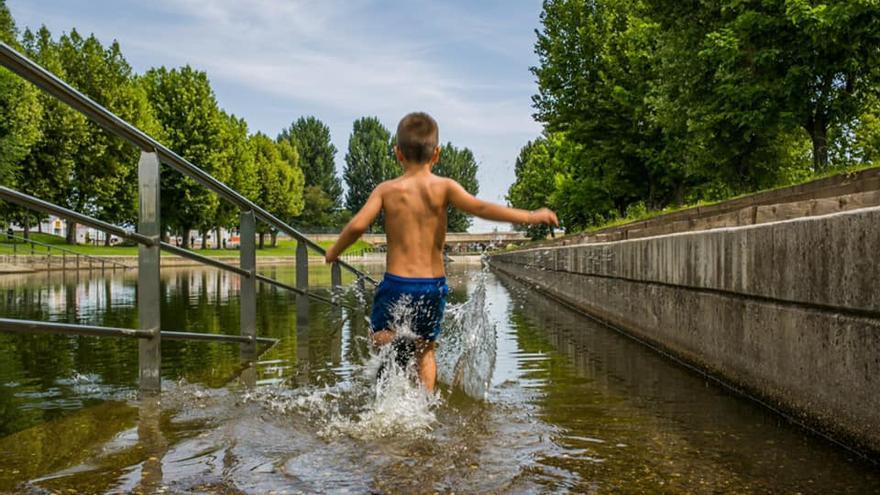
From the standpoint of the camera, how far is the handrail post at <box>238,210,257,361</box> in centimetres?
723

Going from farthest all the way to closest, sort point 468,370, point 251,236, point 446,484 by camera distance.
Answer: point 251,236 < point 468,370 < point 446,484

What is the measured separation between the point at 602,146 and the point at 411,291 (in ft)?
108

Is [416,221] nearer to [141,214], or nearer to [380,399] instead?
[380,399]

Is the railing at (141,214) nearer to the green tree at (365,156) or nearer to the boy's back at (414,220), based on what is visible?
the boy's back at (414,220)

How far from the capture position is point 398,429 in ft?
14.1

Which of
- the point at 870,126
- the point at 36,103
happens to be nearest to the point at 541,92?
the point at 870,126

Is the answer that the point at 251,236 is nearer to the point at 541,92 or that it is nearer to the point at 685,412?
the point at 685,412

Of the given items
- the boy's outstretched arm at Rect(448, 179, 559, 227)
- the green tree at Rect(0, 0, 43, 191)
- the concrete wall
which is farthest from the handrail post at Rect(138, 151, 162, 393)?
the green tree at Rect(0, 0, 43, 191)

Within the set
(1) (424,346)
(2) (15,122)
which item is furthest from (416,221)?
(2) (15,122)

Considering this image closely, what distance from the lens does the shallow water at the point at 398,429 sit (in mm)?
3385

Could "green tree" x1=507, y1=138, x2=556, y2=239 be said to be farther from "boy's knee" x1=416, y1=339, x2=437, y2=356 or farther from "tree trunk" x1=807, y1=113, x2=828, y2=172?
"boy's knee" x1=416, y1=339, x2=437, y2=356

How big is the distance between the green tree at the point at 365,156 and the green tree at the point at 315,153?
239 inches

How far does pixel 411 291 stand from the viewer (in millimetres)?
4602

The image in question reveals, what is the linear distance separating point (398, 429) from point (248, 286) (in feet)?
10.9
